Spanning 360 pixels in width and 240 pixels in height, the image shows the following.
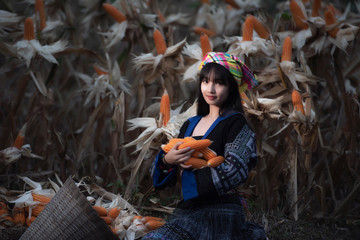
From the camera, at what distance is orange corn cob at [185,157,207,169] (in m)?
2.27

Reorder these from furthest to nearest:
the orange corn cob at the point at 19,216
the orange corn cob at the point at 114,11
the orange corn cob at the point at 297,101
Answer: the orange corn cob at the point at 114,11
the orange corn cob at the point at 297,101
the orange corn cob at the point at 19,216

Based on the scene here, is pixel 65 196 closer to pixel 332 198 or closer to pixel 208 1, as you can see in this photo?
pixel 332 198

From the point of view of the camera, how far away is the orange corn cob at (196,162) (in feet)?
7.46

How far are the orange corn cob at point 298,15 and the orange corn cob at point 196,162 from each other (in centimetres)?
185

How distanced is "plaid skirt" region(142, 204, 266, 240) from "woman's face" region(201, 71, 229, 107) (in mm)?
589

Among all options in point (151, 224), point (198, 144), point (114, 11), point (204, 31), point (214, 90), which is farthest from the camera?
point (204, 31)

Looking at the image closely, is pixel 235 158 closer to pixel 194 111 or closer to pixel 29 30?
pixel 194 111

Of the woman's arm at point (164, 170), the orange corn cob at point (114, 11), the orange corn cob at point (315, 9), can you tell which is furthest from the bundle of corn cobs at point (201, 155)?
the orange corn cob at point (114, 11)

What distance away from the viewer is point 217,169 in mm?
2246

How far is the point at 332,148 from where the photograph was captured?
3.59 m

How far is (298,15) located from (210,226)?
207 centimetres

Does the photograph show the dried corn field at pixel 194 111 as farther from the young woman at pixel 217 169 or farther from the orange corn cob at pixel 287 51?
the young woman at pixel 217 169

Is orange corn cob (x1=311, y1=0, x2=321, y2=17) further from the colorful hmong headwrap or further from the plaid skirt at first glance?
the plaid skirt

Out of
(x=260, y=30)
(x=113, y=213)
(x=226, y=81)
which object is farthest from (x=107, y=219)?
(x=260, y=30)
